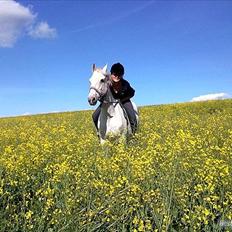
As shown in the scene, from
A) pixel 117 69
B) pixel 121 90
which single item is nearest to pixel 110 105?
pixel 121 90

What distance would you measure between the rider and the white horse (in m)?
0.24

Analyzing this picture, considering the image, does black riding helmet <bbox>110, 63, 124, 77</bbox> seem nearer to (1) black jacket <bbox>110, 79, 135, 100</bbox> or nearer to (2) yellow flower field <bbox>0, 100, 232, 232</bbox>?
(1) black jacket <bbox>110, 79, 135, 100</bbox>

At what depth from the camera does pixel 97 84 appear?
8.45 m

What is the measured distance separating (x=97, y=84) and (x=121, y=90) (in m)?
1.12

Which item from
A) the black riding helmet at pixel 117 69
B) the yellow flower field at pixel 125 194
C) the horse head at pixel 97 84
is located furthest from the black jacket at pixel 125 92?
the yellow flower field at pixel 125 194

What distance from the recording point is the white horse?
847 cm

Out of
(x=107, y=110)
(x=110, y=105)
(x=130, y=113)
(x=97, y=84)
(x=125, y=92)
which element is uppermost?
(x=97, y=84)

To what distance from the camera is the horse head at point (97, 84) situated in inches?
324

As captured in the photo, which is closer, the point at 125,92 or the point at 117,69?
the point at 117,69

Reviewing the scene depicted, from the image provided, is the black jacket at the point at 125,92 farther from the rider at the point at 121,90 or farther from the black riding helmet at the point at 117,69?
the black riding helmet at the point at 117,69

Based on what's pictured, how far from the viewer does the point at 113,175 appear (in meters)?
4.83

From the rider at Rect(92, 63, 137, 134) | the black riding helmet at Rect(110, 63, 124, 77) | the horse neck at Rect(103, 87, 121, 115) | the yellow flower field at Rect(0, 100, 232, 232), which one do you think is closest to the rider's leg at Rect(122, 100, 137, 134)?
the rider at Rect(92, 63, 137, 134)

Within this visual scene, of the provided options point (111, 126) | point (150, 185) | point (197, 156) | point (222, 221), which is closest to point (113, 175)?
point (150, 185)

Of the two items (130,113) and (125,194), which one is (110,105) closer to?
(130,113)
